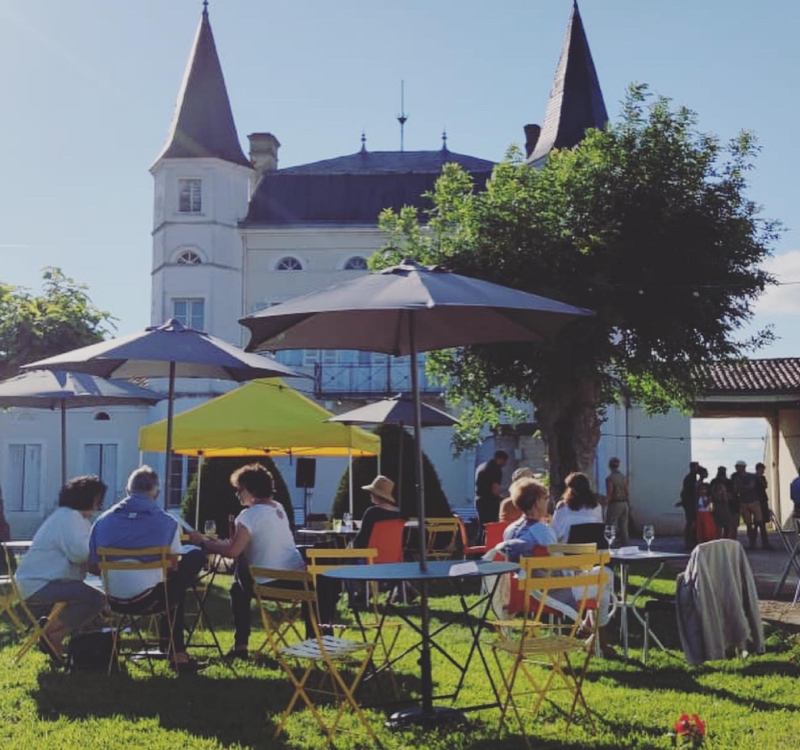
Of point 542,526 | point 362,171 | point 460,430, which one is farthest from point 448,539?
point 362,171

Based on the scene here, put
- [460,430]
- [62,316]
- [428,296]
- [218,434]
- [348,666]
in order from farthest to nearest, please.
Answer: [62,316] < [460,430] < [218,434] < [348,666] < [428,296]

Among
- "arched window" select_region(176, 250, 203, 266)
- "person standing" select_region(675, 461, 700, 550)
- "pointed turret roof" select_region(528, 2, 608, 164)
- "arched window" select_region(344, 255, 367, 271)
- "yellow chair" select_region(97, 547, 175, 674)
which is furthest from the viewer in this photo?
"arched window" select_region(344, 255, 367, 271)

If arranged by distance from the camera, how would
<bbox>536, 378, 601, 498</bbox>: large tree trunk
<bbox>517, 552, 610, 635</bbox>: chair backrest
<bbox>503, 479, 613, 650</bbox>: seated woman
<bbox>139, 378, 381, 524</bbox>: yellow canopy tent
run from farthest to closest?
1. <bbox>536, 378, 601, 498</bbox>: large tree trunk
2. <bbox>139, 378, 381, 524</bbox>: yellow canopy tent
3. <bbox>503, 479, 613, 650</bbox>: seated woman
4. <bbox>517, 552, 610, 635</bbox>: chair backrest

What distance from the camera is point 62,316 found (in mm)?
24578

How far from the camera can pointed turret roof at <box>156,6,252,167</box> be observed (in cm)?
3338

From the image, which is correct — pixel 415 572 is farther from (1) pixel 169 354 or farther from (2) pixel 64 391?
(2) pixel 64 391

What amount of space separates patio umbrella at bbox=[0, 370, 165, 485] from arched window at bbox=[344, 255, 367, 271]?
20.0m

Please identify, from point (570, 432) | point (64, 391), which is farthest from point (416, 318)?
point (570, 432)

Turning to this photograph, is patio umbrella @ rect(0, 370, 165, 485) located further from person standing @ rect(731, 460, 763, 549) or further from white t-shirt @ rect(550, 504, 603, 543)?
person standing @ rect(731, 460, 763, 549)

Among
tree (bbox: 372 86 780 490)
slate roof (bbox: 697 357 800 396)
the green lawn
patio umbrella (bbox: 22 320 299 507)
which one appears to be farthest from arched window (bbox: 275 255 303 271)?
the green lawn

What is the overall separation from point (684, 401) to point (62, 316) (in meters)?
13.4

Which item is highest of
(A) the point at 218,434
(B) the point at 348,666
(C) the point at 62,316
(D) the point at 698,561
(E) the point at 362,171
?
(E) the point at 362,171

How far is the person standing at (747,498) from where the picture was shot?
24.8 m

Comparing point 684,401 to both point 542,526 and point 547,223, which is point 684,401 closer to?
point 547,223
